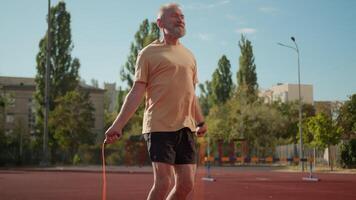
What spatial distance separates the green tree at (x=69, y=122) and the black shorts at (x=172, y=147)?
140 ft

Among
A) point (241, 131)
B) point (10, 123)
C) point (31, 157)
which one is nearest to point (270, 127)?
point (241, 131)

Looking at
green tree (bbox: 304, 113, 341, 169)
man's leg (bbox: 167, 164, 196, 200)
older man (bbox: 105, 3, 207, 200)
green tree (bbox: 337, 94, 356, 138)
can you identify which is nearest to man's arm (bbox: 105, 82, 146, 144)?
older man (bbox: 105, 3, 207, 200)

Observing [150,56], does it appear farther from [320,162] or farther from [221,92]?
[221,92]

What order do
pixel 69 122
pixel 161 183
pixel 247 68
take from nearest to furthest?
pixel 161 183
pixel 69 122
pixel 247 68

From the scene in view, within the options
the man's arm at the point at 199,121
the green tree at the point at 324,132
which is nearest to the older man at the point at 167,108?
the man's arm at the point at 199,121

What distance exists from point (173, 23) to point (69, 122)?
43.4 m

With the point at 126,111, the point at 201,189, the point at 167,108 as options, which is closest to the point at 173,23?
the point at 167,108

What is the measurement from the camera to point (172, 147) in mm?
3801

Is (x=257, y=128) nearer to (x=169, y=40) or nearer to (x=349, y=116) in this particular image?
(x=349, y=116)

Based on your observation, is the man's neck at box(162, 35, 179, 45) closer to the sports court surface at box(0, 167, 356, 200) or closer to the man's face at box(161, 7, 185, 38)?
the man's face at box(161, 7, 185, 38)

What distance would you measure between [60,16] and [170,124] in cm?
4980

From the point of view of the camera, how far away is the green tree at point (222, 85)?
214ft

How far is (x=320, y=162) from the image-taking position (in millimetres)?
37781

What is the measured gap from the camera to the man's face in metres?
3.95
